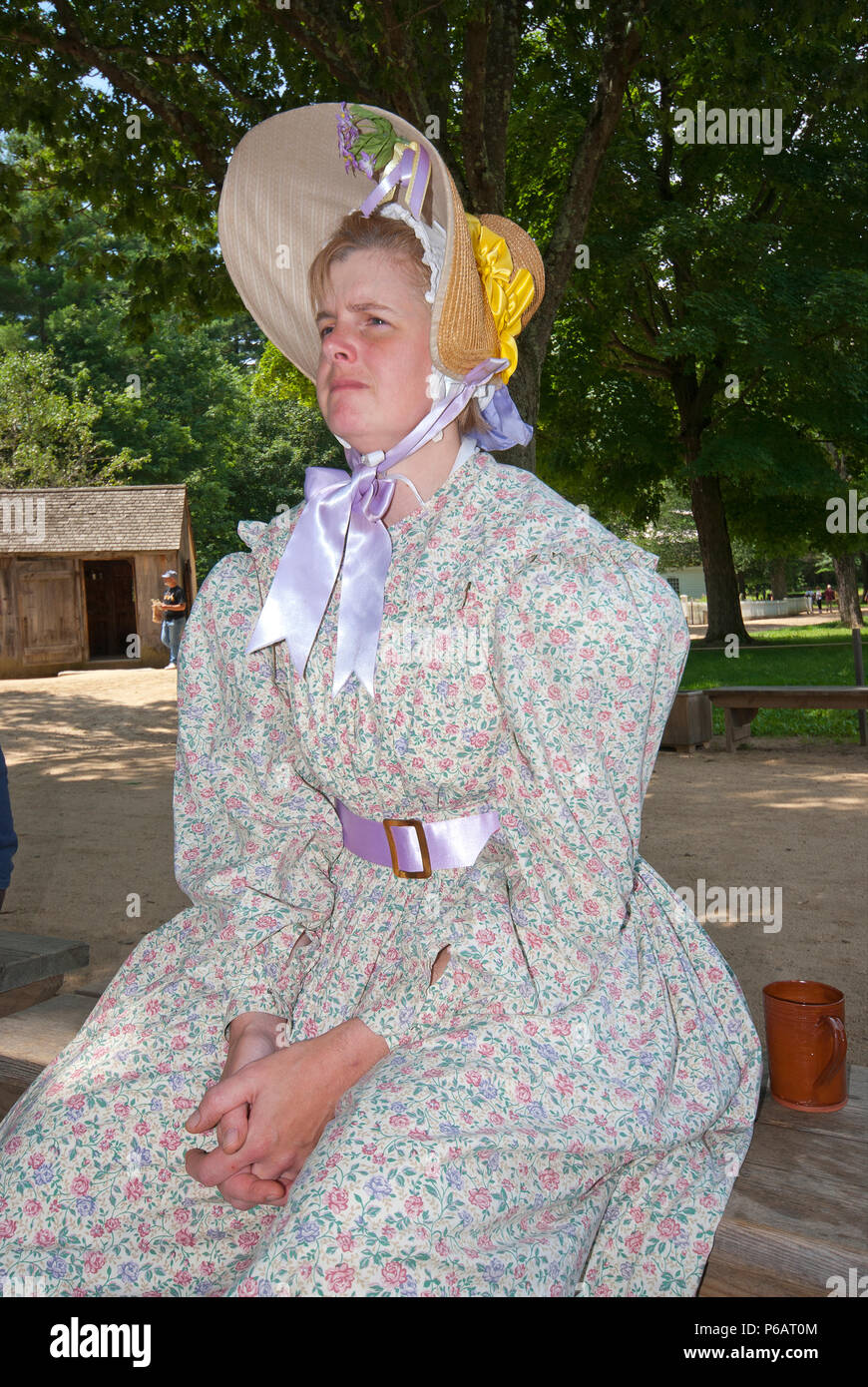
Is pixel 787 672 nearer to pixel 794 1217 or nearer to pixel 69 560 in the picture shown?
pixel 794 1217

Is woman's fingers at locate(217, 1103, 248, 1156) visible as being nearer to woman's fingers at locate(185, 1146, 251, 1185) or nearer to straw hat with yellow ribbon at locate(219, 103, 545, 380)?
woman's fingers at locate(185, 1146, 251, 1185)

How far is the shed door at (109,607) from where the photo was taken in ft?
86.0

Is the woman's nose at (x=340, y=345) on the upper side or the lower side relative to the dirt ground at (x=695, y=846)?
upper

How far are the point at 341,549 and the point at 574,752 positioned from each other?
559 millimetres

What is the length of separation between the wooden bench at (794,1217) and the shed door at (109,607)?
1003 inches

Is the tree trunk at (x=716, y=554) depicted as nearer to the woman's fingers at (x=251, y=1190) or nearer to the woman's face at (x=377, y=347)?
the woman's face at (x=377, y=347)

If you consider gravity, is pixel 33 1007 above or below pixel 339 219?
below

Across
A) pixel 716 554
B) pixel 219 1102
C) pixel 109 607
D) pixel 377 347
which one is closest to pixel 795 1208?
pixel 219 1102

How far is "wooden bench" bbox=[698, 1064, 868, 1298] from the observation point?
1441 millimetres

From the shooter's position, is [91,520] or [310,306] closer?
[310,306]

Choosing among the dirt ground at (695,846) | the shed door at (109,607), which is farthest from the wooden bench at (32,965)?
the shed door at (109,607)

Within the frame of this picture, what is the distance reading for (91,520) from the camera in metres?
23.4

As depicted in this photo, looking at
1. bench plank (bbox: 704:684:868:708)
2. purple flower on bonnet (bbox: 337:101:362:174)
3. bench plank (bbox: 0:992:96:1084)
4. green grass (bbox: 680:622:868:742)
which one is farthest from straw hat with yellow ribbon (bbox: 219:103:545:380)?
green grass (bbox: 680:622:868:742)
